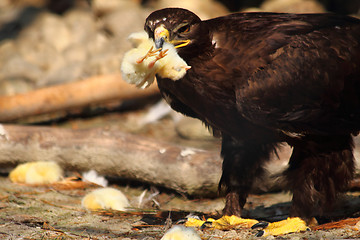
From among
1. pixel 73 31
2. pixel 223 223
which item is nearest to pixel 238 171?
pixel 223 223

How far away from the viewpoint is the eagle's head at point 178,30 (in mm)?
3023

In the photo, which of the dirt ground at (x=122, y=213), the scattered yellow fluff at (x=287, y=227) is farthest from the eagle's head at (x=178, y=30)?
the scattered yellow fluff at (x=287, y=227)

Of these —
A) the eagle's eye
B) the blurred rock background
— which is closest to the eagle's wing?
the eagle's eye

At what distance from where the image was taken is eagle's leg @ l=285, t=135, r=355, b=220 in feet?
11.0

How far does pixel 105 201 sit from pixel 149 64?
146 centimetres

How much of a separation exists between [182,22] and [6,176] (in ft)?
9.20

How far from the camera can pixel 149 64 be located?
3035 mm

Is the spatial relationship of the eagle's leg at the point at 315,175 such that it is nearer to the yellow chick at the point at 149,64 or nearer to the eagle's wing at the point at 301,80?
the eagle's wing at the point at 301,80

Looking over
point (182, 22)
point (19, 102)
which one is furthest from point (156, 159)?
point (19, 102)

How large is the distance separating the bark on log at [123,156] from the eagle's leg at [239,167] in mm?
471

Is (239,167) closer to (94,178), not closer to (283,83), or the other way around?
(283,83)

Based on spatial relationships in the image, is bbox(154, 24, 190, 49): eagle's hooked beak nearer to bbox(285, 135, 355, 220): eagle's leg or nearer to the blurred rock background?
bbox(285, 135, 355, 220): eagle's leg

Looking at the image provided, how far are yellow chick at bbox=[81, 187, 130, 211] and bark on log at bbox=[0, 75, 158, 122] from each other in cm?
279

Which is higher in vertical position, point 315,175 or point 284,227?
point 315,175
